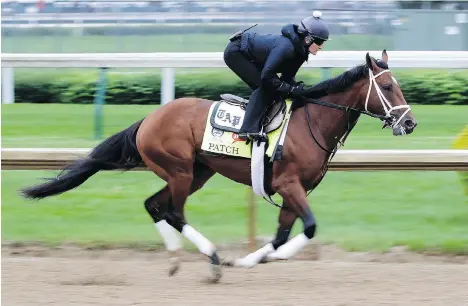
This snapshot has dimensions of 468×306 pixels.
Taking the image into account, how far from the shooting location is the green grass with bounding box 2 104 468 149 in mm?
10211

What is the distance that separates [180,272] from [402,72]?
18.0 feet

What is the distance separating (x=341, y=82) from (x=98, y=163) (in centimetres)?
199

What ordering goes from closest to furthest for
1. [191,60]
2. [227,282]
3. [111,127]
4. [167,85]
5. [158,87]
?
[227,282] → [191,60] → [111,127] → [167,85] → [158,87]

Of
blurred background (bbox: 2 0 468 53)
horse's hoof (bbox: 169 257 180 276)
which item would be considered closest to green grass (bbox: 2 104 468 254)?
horse's hoof (bbox: 169 257 180 276)

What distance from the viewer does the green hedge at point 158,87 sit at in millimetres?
11398

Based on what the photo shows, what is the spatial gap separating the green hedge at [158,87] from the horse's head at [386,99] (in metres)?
4.19

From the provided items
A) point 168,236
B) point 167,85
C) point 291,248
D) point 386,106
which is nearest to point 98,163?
point 168,236

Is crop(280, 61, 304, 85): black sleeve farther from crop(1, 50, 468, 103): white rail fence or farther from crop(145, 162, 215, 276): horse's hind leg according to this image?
crop(1, 50, 468, 103): white rail fence

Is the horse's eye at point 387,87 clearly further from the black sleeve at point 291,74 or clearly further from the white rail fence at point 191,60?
the white rail fence at point 191,60

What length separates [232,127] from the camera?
6996mm

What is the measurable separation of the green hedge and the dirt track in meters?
3.81

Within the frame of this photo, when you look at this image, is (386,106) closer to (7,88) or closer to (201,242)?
(201,242)

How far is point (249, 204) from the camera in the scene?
25.7 feet

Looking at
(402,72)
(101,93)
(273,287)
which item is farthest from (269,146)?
(402,72)
